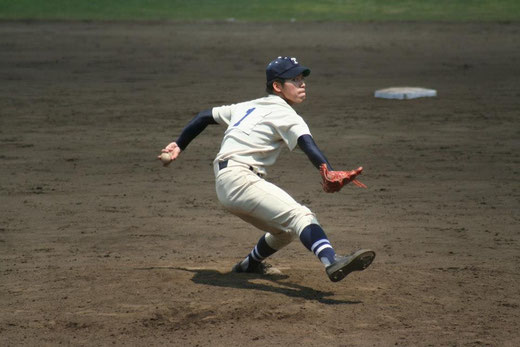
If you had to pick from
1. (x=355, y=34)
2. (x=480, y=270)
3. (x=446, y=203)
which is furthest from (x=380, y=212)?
(x=355, y=34)

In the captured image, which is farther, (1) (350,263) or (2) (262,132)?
(2) (262,132)

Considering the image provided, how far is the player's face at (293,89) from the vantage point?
5949 millimetres

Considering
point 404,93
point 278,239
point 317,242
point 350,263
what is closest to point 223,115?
point 278,239

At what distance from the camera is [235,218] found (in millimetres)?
8047

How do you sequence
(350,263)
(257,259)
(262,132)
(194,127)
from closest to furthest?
1. (350,263)
2. (262,132)
3. (257,259)
4. (194,127)

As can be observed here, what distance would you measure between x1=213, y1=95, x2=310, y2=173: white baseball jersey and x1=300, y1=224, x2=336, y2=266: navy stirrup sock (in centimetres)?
51

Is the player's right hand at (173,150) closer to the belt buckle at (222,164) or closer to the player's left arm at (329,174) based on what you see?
the belt buckle at (222,164)

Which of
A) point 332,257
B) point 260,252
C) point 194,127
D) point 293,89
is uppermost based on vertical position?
point 293,89

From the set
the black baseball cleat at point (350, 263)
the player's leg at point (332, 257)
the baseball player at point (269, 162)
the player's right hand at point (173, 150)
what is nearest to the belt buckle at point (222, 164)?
the baseball player at point (269, 162)

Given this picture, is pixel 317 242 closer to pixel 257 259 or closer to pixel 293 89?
pixel 257 259

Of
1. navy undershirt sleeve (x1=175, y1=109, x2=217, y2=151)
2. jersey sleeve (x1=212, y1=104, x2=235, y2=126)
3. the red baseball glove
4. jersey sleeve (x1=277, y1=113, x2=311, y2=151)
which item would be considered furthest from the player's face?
the red baseball glove

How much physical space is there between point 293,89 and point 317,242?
3.23 ft

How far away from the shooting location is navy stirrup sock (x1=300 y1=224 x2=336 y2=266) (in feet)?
18.2

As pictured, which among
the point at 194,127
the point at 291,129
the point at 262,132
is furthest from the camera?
the point at 194,127
